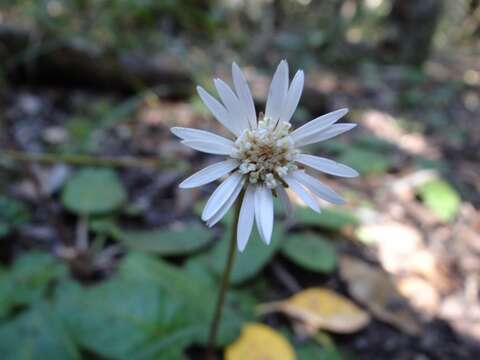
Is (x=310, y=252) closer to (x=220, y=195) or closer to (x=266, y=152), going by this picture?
(x=266, y=152)

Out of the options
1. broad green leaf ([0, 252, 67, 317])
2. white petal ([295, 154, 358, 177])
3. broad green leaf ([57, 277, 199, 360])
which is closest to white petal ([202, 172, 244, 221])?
white petal ([295, 154, 358, 177])

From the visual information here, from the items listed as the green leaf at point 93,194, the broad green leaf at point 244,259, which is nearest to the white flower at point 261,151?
the broad green leaf at point 244,259

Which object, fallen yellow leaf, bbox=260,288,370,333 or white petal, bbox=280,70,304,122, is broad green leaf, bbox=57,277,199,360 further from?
white petal, bbox=280,70,304,122

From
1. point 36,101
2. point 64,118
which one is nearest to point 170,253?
point 64,118

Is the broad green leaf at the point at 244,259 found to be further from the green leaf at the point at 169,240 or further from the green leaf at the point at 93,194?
the green leaf at the point at 93,194

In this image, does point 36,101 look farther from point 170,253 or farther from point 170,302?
point 170,302

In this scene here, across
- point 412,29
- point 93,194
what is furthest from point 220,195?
point 412,29
